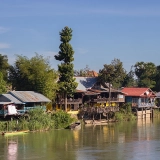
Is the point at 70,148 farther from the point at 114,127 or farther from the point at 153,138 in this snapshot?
the point at 114,127

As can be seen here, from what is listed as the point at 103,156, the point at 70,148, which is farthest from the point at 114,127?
the point at 103,156

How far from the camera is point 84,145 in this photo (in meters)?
39.6

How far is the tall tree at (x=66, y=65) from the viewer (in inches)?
2349

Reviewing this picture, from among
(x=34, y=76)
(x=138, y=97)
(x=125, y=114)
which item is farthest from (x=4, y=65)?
(x=138, y=97)

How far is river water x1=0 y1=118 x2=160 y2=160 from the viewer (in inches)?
1332

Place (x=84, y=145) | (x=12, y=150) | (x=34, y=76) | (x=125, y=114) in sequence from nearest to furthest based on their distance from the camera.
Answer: (x=12, y=150) < (x=84, y=145) < (x=34, y=76) < (x=125, y=114)

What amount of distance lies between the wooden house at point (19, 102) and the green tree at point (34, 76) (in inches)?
145

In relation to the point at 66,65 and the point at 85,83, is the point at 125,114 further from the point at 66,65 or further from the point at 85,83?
the point at 66,65

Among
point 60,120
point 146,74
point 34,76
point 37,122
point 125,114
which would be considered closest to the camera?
point 37,122

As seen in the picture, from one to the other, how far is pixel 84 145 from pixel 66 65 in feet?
70.8

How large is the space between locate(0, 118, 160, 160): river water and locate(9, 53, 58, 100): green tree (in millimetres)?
8625

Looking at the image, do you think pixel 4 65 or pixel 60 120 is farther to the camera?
pixel 4 65

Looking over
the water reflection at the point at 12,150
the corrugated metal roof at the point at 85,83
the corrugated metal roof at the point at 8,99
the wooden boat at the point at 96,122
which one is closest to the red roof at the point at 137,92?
the corrugated metal roof at the point at 85,83

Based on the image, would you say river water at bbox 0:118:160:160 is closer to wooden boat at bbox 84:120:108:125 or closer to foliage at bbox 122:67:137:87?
wooden boat at bbox 84:120:108:125
